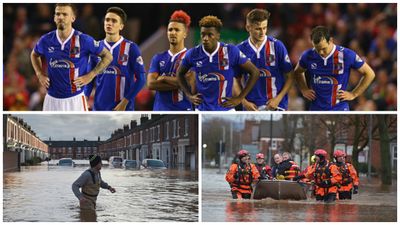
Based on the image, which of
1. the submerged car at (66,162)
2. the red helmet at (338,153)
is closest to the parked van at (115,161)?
the submerged car at (66,162)

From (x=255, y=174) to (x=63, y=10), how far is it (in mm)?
2770

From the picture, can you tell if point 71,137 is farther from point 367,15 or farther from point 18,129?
point 367,15

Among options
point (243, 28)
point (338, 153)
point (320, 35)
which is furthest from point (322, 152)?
point (243, 28)

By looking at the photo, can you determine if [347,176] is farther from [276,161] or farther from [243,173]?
[243,173]

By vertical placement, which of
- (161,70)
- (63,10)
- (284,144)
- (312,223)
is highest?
(63,10)

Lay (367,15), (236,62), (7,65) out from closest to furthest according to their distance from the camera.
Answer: (236,62), (7,65), (367,15)

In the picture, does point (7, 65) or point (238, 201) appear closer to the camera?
point (238, 201)

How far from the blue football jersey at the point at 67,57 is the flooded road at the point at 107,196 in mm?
923

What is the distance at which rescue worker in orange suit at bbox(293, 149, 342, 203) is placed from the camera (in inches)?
397

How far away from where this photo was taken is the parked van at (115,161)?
9.98 meters

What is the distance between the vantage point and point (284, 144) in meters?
10.1

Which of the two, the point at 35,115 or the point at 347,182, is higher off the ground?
the point at 35,115

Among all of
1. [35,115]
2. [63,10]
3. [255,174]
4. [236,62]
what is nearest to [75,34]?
[63,10]

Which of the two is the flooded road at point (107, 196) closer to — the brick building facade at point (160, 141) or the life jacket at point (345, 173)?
the brick building facade at point (160, 141)
